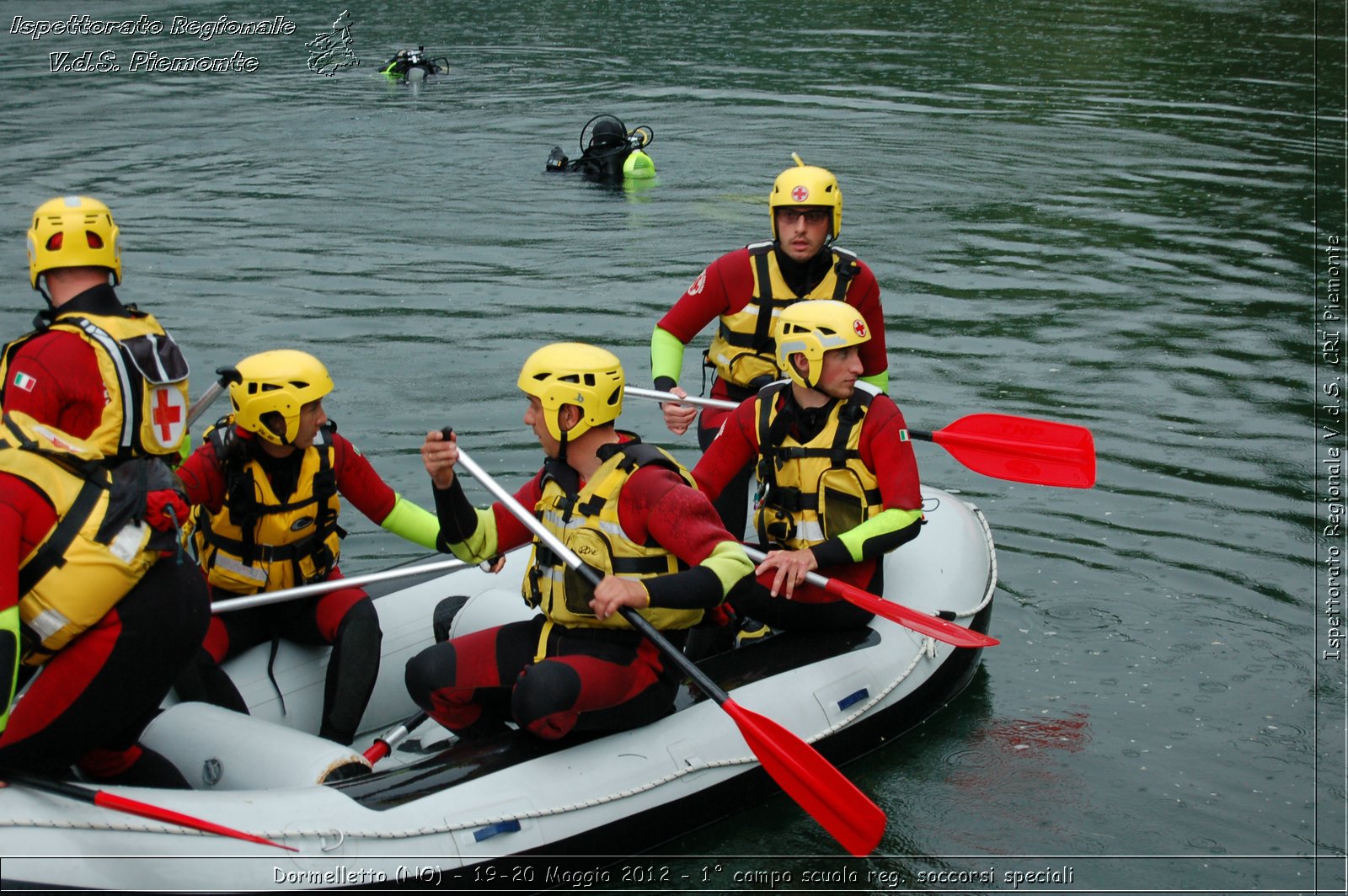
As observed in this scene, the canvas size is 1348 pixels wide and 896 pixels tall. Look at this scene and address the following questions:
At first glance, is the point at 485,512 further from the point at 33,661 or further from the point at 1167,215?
the point at 1167,215

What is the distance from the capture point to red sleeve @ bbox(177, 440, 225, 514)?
486cm

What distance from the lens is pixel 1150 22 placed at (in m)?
24.0

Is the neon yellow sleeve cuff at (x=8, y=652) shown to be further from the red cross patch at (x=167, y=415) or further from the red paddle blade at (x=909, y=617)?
the red paddle blade at (x=909, y=617)

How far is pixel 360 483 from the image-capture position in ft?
16.8

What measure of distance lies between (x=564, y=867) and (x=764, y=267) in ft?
9.28

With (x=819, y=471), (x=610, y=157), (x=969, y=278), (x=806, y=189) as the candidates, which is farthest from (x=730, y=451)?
(x=610, y=157)

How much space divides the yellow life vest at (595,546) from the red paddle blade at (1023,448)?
7.62 feet

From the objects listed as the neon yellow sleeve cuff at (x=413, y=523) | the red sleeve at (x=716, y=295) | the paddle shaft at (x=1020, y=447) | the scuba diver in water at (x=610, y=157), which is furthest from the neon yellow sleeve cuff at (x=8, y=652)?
the scuba diver in water at (x=610, y=157)

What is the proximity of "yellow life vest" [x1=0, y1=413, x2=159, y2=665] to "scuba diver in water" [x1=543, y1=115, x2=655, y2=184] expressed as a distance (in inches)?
453

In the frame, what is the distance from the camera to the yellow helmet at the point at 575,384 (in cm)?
445

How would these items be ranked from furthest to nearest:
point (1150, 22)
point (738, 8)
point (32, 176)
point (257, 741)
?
point (738, 8)
point (1150, 22)
point (32, 176)
point (257, 741)

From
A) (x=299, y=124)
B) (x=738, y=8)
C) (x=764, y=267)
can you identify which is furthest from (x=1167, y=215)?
(x=738, y=8)

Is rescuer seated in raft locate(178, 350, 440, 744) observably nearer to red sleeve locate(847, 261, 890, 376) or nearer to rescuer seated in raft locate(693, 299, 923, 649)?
rescuer seated in raft locate(693, 299, 923, 649)

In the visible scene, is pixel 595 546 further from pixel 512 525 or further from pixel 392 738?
pixel 392 738
